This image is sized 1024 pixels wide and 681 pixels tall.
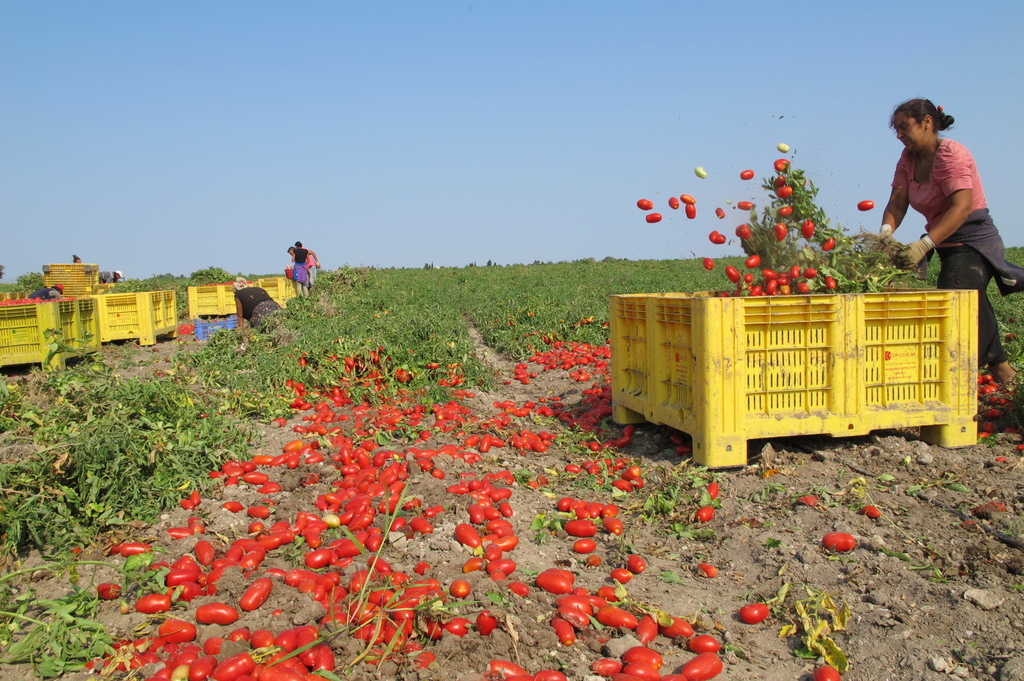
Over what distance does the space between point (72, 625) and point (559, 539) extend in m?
2.24

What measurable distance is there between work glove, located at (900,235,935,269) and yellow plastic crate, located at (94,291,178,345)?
40.3 feet

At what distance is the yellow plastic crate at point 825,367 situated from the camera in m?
4.61

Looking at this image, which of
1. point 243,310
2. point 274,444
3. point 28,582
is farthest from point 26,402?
point 243,310

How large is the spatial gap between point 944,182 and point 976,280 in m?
0.75

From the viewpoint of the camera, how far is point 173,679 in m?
2.60

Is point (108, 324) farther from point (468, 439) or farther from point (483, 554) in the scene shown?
point (483, 554)

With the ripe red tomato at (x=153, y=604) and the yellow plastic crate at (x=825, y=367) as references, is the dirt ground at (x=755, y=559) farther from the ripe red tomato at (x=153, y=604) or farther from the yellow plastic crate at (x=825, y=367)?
the yellow plastic crate at (x=825, y=367)

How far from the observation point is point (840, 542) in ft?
11.8

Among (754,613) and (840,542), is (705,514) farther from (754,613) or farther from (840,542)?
(754,613)

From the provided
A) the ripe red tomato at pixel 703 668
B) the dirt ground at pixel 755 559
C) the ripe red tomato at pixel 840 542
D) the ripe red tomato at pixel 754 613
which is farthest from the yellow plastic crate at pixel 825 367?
the ripe red tomato at pixel 703 668

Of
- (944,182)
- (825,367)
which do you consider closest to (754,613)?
(825,367)

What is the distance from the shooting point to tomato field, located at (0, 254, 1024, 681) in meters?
2.79

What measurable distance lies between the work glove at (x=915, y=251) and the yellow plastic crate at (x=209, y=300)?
15827 mm

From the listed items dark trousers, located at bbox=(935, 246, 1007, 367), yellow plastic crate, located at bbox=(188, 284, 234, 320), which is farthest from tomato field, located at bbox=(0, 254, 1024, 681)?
yellow plastic crate, located at bbox=(188, 284, 234, 320)
